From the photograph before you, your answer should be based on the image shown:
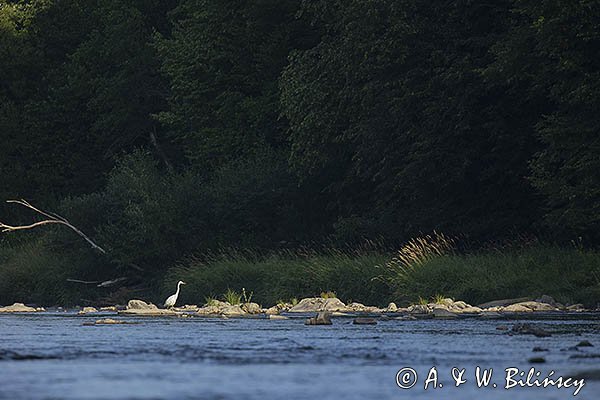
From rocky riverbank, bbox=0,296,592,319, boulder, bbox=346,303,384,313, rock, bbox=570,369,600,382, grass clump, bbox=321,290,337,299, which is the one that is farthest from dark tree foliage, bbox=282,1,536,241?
rock, bbox=570,369,600,382

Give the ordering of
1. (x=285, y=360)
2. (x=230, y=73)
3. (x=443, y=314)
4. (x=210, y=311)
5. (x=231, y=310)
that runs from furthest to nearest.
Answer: (x=230, y=73), (x=210, y=311), (x=231, y=310), (x=443, y=314), (x=285, y=360)

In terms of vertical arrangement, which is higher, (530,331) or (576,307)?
(530,331)

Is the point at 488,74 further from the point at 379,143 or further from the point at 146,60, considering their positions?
the point at 146,60

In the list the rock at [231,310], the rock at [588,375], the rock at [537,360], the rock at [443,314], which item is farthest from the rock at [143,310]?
the rock at [588,375]

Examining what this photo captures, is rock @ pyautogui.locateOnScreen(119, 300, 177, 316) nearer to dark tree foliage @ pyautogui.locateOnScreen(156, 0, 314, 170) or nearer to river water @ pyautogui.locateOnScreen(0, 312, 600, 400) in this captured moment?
river water @ pyautogui.locateOnScreen(0, 312, 600, 400)

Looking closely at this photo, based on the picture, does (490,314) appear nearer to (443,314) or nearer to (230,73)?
(443,314)

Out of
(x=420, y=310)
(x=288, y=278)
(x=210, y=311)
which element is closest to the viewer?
(x=420, y=310)

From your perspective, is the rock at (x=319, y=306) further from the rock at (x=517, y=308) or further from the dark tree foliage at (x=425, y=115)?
the dark tree foliage at (x=425, y=115)

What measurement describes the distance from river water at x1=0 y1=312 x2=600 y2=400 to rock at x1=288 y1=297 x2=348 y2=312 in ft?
27.6

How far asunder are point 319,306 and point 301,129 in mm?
12415

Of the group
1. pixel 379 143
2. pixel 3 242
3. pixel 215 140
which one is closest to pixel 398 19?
pixel 379 143

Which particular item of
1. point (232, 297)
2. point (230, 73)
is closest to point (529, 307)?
point (232, 297)

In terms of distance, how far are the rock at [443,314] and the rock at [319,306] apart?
14.0 ft

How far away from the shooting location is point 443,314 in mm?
23672
